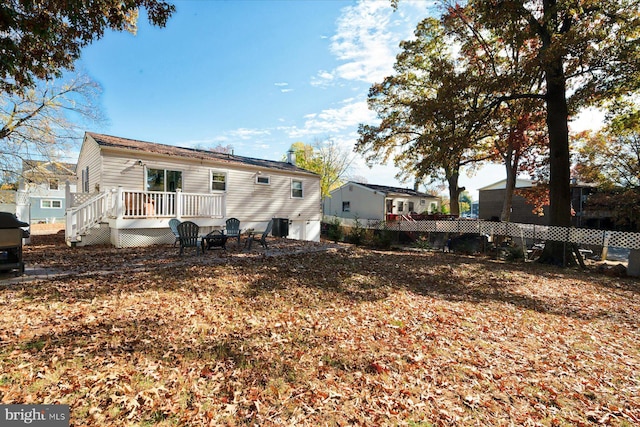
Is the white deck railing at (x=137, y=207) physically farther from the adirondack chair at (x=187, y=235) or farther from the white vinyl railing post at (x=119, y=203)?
the adirondack chair at (x=187, y=235)

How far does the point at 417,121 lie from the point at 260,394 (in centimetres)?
1193

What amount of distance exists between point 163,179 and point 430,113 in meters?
11.7

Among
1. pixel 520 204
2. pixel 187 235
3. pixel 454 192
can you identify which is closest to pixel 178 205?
pixel 187 235

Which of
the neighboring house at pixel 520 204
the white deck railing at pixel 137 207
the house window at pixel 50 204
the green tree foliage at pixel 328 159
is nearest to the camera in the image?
the white deck railing at pixel 137 207

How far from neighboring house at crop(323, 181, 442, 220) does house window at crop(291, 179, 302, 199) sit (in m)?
9.88

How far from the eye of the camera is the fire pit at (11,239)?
513 cm

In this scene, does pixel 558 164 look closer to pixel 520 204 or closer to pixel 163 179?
pixel 163 179

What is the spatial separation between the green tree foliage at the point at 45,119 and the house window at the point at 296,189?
11.9 m

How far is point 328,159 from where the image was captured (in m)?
42.1

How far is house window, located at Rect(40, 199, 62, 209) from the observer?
28984mm

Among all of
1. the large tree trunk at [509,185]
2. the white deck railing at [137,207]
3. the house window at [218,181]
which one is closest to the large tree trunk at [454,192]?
the large tree trunk at [509,185]

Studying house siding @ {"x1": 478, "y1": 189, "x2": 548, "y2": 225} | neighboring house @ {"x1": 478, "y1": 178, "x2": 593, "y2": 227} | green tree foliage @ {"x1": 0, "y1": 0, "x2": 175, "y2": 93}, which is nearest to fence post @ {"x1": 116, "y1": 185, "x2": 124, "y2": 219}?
green tree foliage @ {"x1": 0, "y1": 0, "x2": 175, "y2": 93}

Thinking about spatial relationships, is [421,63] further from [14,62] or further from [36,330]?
[36,330]

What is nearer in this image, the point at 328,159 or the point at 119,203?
the point at 119,203
